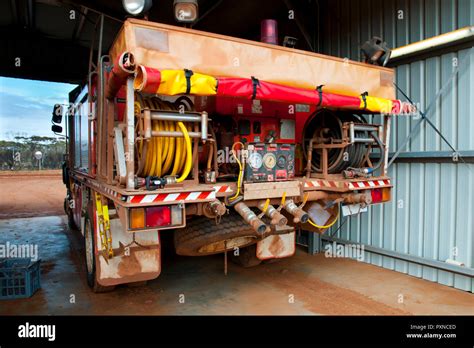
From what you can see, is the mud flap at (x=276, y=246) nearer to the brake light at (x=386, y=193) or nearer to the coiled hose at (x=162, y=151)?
the brake light at (x=386, y=193)

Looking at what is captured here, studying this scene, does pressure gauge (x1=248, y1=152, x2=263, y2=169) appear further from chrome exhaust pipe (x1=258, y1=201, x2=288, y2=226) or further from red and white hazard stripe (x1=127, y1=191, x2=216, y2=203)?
red and white hazard stripe (x1=127, y1=191, x2=216, y2=203)

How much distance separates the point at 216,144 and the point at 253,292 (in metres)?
1.94

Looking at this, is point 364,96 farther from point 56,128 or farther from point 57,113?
point 56,128

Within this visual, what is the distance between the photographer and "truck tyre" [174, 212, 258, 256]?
3.68m

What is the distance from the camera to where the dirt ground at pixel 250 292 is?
156 inches

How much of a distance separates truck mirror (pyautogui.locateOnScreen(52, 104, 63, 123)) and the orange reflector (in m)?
5.83

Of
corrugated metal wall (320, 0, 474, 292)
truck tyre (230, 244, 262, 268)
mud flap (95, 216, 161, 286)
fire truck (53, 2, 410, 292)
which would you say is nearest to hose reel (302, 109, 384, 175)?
fire truck (53, 2, 410, 292)

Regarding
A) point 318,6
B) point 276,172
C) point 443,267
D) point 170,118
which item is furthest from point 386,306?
point 318,6

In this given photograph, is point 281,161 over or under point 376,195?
over

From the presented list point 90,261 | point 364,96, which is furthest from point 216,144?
point 90,261

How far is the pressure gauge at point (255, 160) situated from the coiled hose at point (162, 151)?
696 mm

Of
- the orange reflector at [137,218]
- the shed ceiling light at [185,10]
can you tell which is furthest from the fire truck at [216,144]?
the shed ceiling light at [185,10]

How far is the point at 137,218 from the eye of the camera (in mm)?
2891

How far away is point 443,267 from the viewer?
4.74 metres
